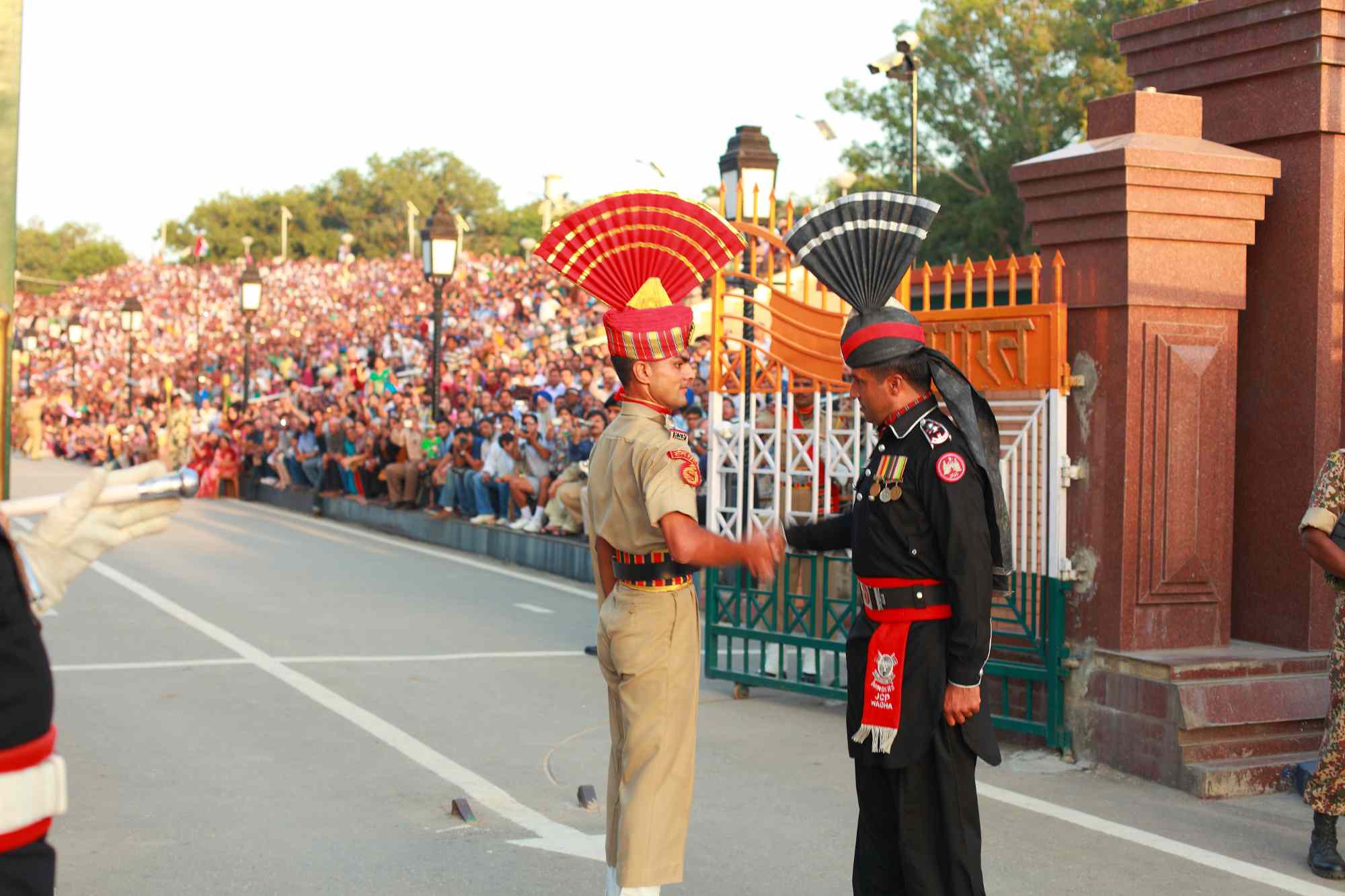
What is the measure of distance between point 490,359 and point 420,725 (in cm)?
1821

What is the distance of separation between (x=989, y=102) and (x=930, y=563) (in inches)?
1328

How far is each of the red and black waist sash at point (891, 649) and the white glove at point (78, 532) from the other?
227cm

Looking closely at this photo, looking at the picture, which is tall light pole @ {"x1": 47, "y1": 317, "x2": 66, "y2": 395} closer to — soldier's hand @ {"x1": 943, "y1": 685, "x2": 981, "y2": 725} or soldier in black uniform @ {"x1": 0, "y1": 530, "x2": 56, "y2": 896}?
soldier's hand @ {"x1": 943, "y1": 685, "x2": 981, "y2": 725}

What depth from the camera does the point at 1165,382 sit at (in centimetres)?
708

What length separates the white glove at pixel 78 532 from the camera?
283 cm

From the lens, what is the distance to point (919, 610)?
14.6 ft

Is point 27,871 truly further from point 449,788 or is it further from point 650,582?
point 449,788

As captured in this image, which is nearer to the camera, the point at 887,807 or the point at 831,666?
the point at 887,807

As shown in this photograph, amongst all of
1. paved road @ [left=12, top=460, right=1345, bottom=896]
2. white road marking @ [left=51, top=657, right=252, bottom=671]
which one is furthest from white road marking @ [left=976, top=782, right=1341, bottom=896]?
white road marking @ [left=51, top=657, right=252, bottom=671]

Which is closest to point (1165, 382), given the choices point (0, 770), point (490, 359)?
point (0, 770)

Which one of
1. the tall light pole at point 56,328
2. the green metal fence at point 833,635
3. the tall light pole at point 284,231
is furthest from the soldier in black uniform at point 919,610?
the tall light pole at point 56,328

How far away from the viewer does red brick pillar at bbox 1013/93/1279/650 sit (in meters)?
7.02

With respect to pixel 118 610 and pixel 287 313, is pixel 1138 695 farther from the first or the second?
pixel 287 313

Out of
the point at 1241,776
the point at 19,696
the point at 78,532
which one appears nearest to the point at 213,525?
the point at 1241,776
